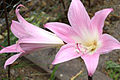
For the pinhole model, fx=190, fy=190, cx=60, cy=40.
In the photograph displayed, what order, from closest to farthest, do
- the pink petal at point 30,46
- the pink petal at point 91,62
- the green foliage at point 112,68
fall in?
the pink petal at point 91,62
the pink petal at point 30,46
the green foliage at point 112,68

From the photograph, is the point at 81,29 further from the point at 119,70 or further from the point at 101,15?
the point at 119,70

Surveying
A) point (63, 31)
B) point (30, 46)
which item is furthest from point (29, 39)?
point (63, 31)

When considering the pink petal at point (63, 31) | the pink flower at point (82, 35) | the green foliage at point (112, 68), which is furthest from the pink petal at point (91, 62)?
the green foliage at point (112, 68)

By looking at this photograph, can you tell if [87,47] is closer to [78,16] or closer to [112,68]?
[78,16]

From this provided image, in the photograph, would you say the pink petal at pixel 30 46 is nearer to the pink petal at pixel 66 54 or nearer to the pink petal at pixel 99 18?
the pink petal at pixel 66 54

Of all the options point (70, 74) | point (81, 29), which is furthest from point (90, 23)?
point (70, 74)

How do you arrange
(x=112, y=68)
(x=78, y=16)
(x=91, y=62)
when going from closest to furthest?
(x=91, y=62), (x=78, y=16), (x=112, y=68)

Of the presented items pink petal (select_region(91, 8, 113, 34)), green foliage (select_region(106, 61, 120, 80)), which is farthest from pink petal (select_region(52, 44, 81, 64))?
green foliage (select_region(106, 61, 120, 80))
